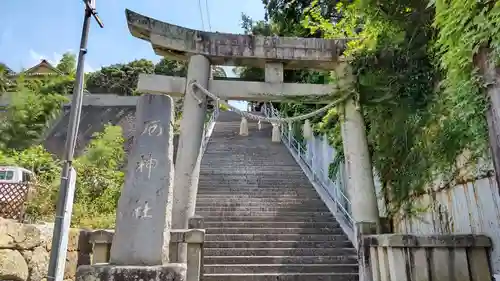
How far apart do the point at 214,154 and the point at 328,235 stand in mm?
6639

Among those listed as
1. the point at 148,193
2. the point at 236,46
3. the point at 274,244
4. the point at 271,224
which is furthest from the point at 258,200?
the point at 148,193

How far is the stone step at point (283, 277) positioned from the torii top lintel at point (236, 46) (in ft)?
12.3

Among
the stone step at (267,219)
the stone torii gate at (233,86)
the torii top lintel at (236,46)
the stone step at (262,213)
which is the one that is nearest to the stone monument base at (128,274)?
the stone torii gate at (233,86)

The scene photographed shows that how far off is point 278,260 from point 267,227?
1.15 metres

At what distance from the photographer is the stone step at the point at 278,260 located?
5801 millimetres

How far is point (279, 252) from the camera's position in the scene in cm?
608

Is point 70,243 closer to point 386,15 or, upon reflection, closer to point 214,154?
point 386,15

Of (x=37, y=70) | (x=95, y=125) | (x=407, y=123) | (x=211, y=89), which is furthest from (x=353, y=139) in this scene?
(x=37, y=70)

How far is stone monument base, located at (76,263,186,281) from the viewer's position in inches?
99.6

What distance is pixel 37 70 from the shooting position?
24625 millimetres

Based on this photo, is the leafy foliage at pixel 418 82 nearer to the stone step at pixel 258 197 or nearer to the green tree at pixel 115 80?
the stone step at pixel 258 197

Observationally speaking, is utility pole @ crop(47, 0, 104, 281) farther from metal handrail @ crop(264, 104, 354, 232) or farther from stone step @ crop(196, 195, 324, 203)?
stone step @ crop(196, 195, 324, 203)

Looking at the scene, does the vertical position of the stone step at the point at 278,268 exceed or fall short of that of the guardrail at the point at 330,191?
it falls short

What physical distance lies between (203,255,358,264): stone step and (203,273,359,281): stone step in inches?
14.2
